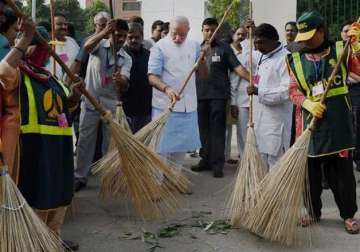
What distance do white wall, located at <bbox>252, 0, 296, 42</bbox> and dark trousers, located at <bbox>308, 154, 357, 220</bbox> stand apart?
16.2ft

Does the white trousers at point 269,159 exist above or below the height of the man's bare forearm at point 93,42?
below

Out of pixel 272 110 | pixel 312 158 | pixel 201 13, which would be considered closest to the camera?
pixel 312 158

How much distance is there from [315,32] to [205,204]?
1.95 m

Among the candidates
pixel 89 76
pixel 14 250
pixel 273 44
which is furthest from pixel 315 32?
pixel 14 250

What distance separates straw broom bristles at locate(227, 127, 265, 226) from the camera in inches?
165

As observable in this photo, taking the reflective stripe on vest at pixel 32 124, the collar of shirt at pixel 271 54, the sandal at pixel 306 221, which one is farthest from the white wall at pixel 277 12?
the reflective stripe on vest at pixel 32 124

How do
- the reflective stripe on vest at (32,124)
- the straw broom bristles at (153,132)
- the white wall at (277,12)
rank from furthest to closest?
the white wall at (277,12) < the straw broom bristles at (153,132) < the reflective stripe on vest at (32,124)

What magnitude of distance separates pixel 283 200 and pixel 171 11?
14274 millimetres

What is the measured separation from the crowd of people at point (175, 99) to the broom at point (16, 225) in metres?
0.21

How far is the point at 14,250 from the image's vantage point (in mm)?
2805

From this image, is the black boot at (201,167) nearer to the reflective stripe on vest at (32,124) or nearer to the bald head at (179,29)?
the bald head at (179,29)

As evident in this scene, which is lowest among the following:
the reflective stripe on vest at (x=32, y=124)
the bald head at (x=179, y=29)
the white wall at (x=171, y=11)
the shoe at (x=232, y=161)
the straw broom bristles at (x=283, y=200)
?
the shoe at (x=232, y=161)

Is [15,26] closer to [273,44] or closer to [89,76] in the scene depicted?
[89,76]

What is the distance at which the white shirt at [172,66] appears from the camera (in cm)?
543
